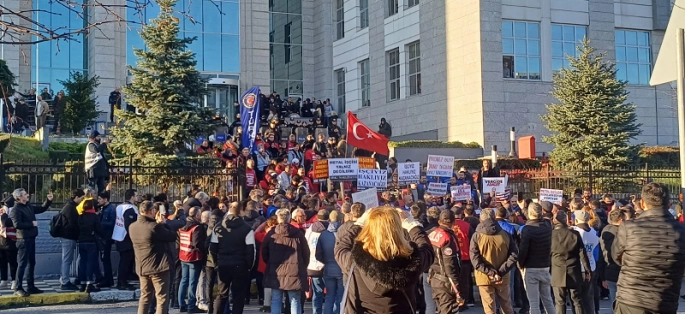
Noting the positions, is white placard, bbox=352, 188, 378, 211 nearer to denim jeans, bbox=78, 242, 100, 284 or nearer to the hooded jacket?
the hooded jacket

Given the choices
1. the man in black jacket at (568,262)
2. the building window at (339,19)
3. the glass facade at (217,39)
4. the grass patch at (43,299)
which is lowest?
the grass patch at (43,299)

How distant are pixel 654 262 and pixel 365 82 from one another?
34386 millimetres

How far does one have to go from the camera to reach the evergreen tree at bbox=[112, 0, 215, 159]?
22.7 metres

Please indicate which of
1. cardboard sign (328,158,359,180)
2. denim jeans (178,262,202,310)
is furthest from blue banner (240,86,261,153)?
denim jeans (178,262,202,310)

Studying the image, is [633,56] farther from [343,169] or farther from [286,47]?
[286,47]

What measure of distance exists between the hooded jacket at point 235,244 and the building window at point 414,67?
83.2 feet

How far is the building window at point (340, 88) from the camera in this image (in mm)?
43947

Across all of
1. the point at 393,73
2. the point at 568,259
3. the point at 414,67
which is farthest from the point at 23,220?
the point at 393,73

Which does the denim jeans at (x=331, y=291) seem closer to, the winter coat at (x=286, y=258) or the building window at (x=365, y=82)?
the winter coat at (x=286, y=258)

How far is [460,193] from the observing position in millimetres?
18984

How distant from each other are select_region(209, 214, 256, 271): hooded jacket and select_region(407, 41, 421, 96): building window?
25355 mm

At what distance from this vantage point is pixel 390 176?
23.3 metres

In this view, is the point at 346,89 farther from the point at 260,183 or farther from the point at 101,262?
the point at 101,262

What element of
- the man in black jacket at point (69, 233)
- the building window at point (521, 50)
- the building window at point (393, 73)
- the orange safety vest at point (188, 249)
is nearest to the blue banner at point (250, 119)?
the man in black jacket at point (69, 233)
